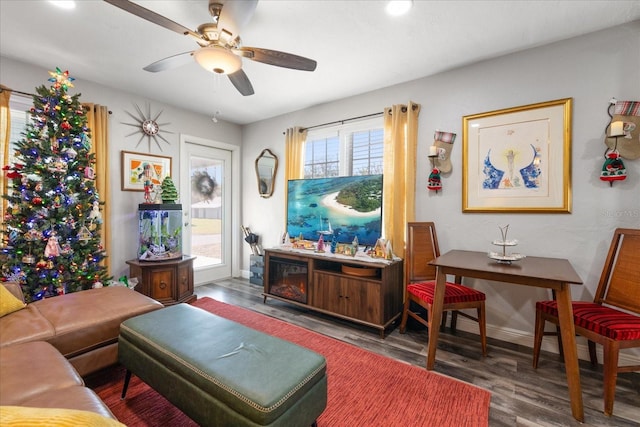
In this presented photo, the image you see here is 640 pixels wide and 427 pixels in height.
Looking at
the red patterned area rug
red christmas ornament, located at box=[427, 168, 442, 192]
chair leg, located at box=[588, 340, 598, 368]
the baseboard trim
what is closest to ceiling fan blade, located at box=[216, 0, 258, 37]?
red christmas ornament, located at box=[427, 168, 442, 192]

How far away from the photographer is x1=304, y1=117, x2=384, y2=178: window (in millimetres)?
3298

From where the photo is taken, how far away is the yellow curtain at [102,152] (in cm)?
302

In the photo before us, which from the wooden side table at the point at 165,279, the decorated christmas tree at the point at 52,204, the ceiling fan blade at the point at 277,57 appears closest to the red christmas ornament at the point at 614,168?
the ceiling fan blade at the point at 277,57

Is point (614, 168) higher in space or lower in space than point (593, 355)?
higher

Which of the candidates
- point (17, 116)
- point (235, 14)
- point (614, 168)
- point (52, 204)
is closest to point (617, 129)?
point (614, 168)

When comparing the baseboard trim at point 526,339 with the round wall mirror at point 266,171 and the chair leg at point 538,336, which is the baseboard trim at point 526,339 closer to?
the chair leg at point 538,336

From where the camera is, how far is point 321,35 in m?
2.22

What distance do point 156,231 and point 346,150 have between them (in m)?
2.56

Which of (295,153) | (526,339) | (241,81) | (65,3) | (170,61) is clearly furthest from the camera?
(295,153)

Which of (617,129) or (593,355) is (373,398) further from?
(617,129)

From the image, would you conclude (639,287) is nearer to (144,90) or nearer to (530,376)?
(530,376)

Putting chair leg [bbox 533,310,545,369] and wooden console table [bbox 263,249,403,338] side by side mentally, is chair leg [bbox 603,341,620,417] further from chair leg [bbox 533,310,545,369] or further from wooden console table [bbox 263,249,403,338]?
wooden console table [bbox 263,249,403,338]

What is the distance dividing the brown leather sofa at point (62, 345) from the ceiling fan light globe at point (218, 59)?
175 cm

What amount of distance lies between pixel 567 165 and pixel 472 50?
1251mm
